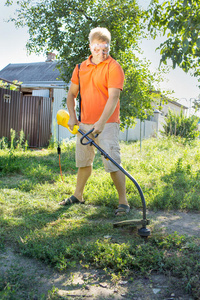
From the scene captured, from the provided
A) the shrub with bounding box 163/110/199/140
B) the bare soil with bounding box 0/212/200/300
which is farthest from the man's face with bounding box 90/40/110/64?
the shrub with bounding box 163/110/199/140

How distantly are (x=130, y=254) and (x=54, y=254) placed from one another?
57cm

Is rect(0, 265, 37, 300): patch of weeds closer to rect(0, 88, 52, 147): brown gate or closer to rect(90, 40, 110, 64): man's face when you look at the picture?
rect(90, 40, 110, 64): man's face

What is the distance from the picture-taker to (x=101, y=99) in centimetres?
346

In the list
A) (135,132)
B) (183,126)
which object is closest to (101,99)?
(183,126)

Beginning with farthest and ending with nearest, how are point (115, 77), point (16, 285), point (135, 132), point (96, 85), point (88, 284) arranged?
point (135, 132), point (96, 85), point (115, 77), point (88, 284), point (16, 285)

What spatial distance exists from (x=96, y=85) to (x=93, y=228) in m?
1.49

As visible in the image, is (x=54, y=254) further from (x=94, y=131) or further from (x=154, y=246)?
(x=94, y=131)

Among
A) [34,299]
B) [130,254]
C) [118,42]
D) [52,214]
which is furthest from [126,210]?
[118,42]

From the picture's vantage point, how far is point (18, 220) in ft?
10.3

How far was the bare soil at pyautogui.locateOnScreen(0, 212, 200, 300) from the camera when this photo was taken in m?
1.91

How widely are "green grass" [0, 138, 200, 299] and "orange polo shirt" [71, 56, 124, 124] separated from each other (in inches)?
41.4

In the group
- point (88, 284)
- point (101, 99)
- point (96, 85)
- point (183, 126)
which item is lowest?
point (88, 284)

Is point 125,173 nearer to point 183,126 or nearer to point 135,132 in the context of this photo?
point 183,126

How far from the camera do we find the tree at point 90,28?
8.39m
